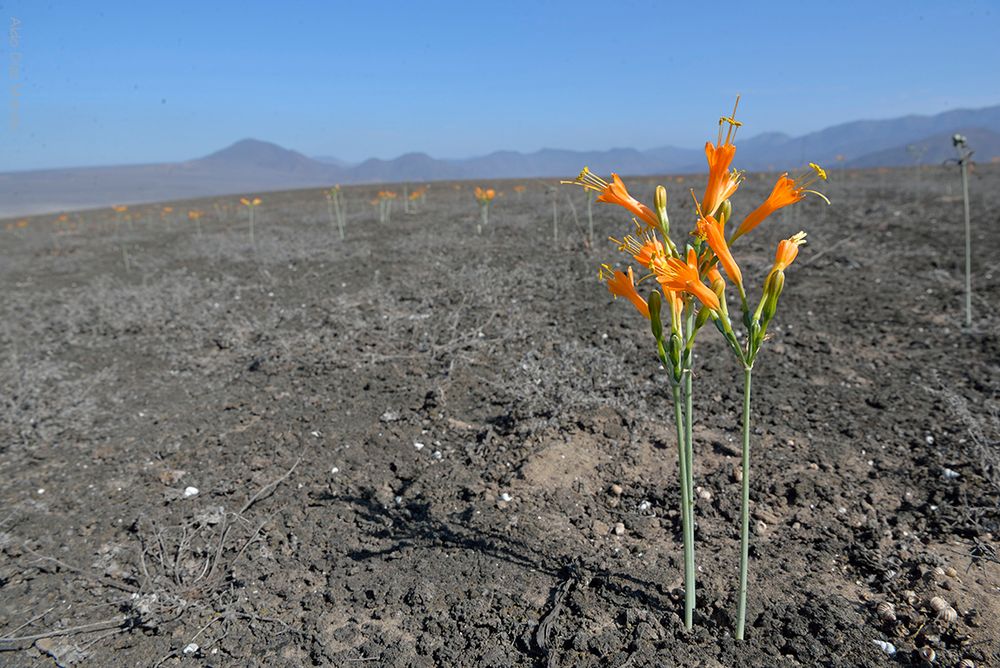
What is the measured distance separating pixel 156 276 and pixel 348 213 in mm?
7238

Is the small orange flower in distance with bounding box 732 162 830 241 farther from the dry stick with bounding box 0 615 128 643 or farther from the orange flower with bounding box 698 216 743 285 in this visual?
the dry stick with bounding box 0 615 128 643

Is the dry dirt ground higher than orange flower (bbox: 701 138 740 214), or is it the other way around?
orange flower (bbox: 701 138 740 214)

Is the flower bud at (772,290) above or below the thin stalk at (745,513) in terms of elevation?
above

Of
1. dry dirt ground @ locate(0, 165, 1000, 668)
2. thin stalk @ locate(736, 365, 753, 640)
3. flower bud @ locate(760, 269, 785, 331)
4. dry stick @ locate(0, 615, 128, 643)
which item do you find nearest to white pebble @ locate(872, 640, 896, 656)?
dry dirt ground @ locate(0, 165, 1000, 668)

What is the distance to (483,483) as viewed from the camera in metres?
2.63

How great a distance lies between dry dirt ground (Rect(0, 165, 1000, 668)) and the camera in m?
1.85

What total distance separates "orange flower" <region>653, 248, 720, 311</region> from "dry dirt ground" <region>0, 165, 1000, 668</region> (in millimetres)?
1074

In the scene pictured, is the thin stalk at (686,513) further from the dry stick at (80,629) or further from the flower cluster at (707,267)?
the dry stick at (80,629)

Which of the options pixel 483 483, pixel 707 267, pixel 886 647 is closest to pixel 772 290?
pixel 707 267

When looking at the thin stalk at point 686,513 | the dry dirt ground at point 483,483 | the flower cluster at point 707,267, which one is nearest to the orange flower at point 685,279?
the flower cluster at point 707,267

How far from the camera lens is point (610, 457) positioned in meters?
2.78

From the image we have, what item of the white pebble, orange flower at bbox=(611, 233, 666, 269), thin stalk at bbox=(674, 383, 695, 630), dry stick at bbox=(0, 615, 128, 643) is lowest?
the white pebble

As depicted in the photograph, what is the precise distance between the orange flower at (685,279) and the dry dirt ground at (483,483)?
1074 millimetres

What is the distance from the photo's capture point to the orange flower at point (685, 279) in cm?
129
